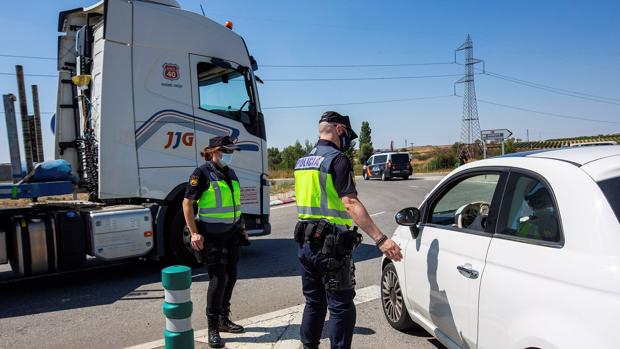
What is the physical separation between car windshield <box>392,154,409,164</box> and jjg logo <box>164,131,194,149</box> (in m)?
25.6

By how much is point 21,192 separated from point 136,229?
140 cm

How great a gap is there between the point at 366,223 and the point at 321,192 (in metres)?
0.39

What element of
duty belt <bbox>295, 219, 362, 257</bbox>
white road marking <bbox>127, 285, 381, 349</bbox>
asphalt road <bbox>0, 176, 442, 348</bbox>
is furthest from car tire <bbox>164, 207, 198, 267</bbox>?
duty belt <bbox>295, 219, 362, 257</bbox>

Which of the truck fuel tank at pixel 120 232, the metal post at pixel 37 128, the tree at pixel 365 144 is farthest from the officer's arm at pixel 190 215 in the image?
the tree at pixel 365 144

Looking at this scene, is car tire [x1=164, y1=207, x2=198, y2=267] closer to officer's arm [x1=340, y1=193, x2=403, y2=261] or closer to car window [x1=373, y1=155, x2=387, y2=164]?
officer's arm [x1=340, y1=193, x2=403, y2=261]

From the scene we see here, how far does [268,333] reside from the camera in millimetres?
4262

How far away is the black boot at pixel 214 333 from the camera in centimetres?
396

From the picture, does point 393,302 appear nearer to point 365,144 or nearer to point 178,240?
point 178,240

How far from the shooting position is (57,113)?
7.41m

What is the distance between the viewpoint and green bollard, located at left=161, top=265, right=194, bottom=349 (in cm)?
322

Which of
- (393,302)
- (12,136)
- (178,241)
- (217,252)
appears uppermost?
(12,136)

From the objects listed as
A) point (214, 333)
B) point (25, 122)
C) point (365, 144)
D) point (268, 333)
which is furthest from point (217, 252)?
point (365, 144)

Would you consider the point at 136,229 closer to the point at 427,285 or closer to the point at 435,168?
the point at 427,285

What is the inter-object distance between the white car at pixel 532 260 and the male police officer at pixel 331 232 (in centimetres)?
48
